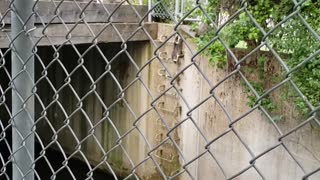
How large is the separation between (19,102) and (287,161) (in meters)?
3.38

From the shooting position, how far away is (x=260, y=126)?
13.7 feet

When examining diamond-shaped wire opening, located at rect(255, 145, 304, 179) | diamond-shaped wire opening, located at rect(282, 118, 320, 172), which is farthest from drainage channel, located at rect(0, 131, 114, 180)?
diamond-shaped wire opening, located at rect(282, 118, 320, 172)

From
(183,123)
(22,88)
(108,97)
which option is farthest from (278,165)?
(22,88)

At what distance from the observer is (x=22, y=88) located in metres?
1.20

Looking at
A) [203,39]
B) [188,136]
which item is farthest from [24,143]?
[188,136]

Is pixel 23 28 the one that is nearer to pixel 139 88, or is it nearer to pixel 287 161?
pixel 287 161

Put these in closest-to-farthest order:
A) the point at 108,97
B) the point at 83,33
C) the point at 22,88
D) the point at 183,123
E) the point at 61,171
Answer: the point at 22,88 < the point at 183,123 < the point at 83,33 < the point at 61,171 < the point at 108,97

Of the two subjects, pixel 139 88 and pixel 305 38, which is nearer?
pixel 305 38

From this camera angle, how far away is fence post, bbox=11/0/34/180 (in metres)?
1.16

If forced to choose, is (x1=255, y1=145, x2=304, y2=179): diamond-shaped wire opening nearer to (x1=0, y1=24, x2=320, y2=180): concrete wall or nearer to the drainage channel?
(x1=0, y1=24, x2=320, y2=180): concrete wall

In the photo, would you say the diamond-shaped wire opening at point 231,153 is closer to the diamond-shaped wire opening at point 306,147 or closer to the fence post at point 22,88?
the diamond-shaped wire opening at point 306,147

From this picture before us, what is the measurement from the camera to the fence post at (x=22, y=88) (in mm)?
1160

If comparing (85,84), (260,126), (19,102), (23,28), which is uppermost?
(85,84)

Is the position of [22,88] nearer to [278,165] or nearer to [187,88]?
[278,165]
